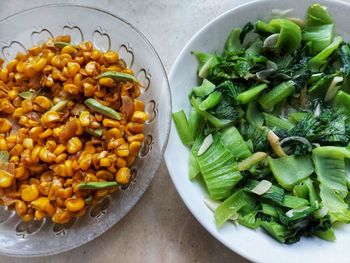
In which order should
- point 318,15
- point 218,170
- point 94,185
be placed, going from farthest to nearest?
point 318,15 → point 218,170 → point 94,185

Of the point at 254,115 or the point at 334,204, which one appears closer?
the point at 334,204

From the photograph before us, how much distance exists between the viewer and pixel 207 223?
1.24m

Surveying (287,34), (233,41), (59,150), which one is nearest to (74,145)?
(59,150)

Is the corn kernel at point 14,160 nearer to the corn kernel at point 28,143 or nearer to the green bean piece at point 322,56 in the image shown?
the corn kernel at point 28,143

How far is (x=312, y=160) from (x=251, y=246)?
317mm

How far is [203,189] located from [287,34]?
56cm

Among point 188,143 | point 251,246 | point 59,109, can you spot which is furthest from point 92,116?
point 251,246

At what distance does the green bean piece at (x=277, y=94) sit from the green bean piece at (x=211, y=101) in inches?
5.6

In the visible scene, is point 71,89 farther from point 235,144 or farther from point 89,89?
point 235,144

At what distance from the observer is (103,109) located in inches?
48.5

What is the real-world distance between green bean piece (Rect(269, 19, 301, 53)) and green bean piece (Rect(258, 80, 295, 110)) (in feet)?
0.42

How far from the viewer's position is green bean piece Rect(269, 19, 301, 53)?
4.35 feet

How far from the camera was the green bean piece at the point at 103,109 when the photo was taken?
4.05ft

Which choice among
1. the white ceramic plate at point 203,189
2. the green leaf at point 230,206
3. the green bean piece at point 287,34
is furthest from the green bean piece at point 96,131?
the green bean piece at point 287,34
